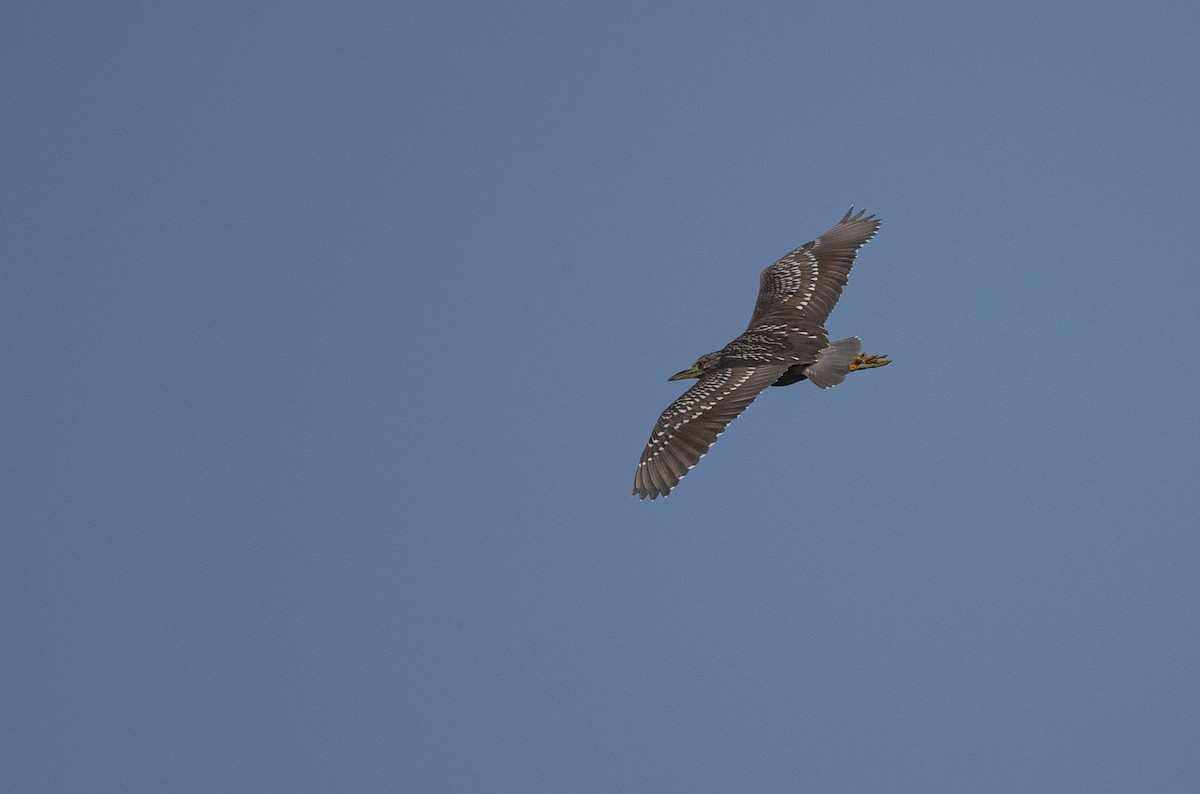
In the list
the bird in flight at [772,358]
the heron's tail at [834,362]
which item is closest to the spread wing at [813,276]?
the bird in flight at [772,358]

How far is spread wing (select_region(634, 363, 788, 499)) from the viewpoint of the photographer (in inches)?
866

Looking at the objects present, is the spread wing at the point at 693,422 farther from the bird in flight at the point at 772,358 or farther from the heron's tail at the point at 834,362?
the heron's tail at the point at 834,362

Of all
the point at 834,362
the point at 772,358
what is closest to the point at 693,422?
the point at 772,358

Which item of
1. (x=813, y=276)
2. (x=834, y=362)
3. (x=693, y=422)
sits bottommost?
(x=693, y=422)

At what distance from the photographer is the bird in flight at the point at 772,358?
2231 cm

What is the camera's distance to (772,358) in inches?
960

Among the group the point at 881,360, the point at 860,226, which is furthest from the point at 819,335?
the point at 860,226

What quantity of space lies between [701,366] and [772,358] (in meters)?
1.52

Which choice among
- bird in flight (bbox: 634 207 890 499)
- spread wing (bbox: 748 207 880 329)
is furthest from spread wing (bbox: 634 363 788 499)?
spread wing (bbox: 748 207 880 329)

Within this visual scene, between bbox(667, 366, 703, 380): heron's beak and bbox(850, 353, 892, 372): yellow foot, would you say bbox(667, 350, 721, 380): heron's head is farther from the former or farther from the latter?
bbox(850, 353, 892, 372): yellow foot

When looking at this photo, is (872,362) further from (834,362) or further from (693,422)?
(693,422)

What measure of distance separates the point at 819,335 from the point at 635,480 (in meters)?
5.38

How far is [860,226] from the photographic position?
29094mm

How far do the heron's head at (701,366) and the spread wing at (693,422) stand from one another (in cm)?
97
